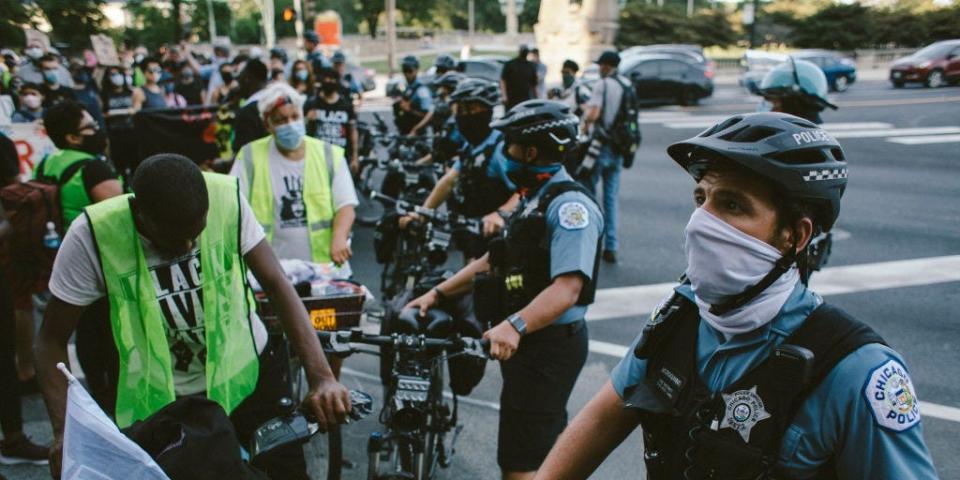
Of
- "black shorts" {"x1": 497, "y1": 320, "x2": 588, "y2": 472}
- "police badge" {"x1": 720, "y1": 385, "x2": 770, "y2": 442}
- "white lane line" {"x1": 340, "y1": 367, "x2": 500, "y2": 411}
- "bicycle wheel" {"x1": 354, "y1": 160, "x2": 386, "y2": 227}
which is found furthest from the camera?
"bicycle wheel" {"x1": 354, "y1": 160, "x2": 386, "y2": 227}

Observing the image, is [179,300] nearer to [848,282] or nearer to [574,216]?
[574,216]

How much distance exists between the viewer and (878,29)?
Result: 40844 millimetres

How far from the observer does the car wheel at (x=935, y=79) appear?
28.5 metres

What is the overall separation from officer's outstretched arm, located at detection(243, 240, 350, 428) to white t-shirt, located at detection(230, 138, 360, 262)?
1.79 m

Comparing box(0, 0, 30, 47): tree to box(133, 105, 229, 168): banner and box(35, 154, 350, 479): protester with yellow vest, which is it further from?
box(35, 154, 350, 479): protester with yellow vest

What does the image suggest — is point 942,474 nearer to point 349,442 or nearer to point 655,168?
point 349,442

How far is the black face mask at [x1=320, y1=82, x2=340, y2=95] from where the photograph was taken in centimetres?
857

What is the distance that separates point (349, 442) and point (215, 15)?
8219 centimetres

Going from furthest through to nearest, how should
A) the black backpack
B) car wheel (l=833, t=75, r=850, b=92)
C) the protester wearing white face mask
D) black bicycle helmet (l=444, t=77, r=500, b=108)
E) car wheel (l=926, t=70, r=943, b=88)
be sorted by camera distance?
1. car wheel (l=833, t=75, r=850, b=92)
2. car wheel (l=926, t=70, r=943, b=88)
3. the protester wearing white face mask
4. the black backpack
5. black bicycle helmet (l=444, t=77, r=500, b=108)

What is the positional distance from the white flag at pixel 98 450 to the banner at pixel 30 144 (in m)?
7.44

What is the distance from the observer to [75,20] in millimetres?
32375

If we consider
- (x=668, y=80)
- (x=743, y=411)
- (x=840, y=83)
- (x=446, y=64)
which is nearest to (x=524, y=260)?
(x=743, y=411)

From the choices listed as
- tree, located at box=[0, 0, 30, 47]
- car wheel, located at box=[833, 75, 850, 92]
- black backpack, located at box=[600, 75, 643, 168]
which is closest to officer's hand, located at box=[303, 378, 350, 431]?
black backpack, located at box=[600, 75, 643, 168]

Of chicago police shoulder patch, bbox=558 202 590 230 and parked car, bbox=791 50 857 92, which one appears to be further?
parked car, bbox=791 50 857 92
